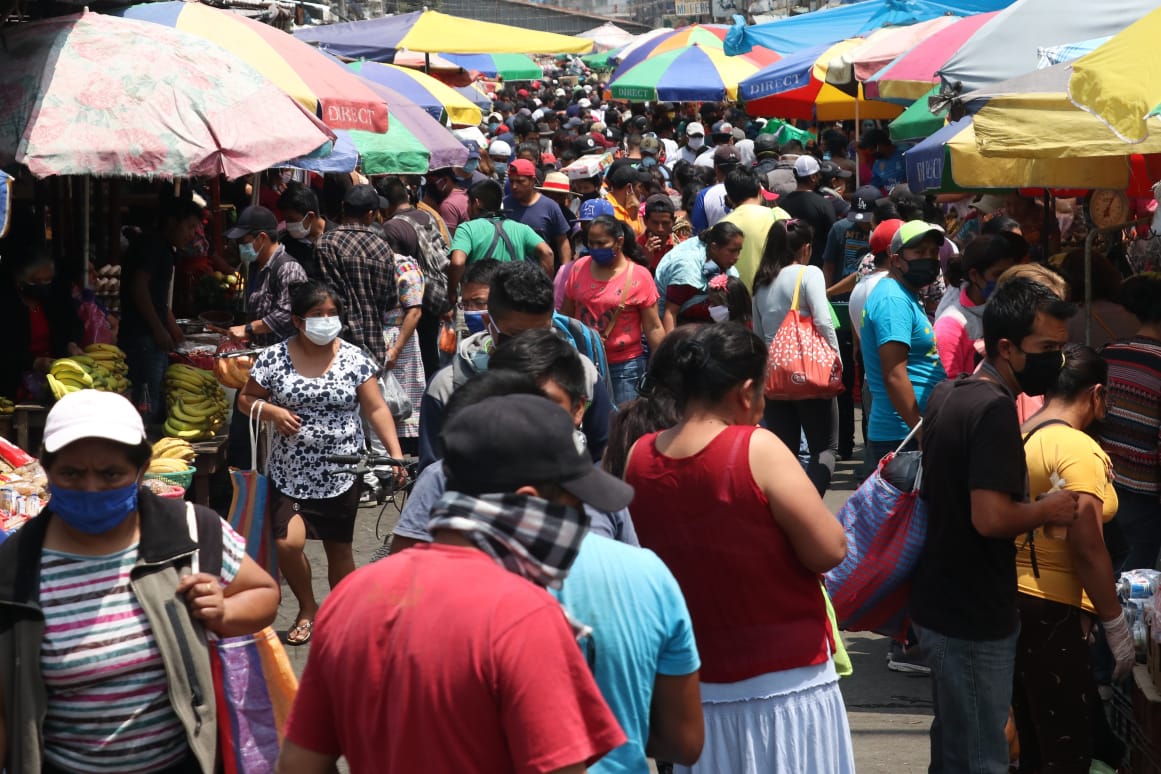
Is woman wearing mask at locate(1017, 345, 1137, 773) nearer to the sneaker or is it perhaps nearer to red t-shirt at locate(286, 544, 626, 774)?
the sneaker

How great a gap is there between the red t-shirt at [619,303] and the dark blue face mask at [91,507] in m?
4.93

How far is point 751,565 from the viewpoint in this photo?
3.35 meters

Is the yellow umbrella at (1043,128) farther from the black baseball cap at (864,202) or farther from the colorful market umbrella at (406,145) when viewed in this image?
the colorful market umbrella at (406,145)

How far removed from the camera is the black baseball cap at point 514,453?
226cm

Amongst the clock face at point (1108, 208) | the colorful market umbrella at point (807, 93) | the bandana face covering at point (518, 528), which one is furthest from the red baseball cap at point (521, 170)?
the bandana face covering at point (518, 528)

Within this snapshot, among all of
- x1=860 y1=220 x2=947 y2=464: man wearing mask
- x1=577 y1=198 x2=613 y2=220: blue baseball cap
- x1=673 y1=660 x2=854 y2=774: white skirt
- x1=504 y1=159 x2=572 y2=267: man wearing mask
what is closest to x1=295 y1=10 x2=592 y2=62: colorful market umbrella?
x1=504 y1=159 x2=572 y2=267: man wearing mask

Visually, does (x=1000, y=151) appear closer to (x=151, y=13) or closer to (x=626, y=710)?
(x=626, y=710)

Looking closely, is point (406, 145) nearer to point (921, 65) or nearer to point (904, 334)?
point (921, 65)

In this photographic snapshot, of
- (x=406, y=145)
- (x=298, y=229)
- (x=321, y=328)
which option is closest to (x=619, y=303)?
(x=321, y=328)

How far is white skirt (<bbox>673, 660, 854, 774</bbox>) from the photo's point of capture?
3.40 meters

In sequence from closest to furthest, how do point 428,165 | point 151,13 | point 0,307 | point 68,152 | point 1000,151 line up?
point 1000,151, point 68,152, point 0,307, point 151,13, point 428,165

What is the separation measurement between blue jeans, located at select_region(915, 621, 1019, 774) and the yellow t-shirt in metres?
0.36

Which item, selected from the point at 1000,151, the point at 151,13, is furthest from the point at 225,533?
the point at 151,13

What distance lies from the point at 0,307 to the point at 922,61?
640 centimetres
